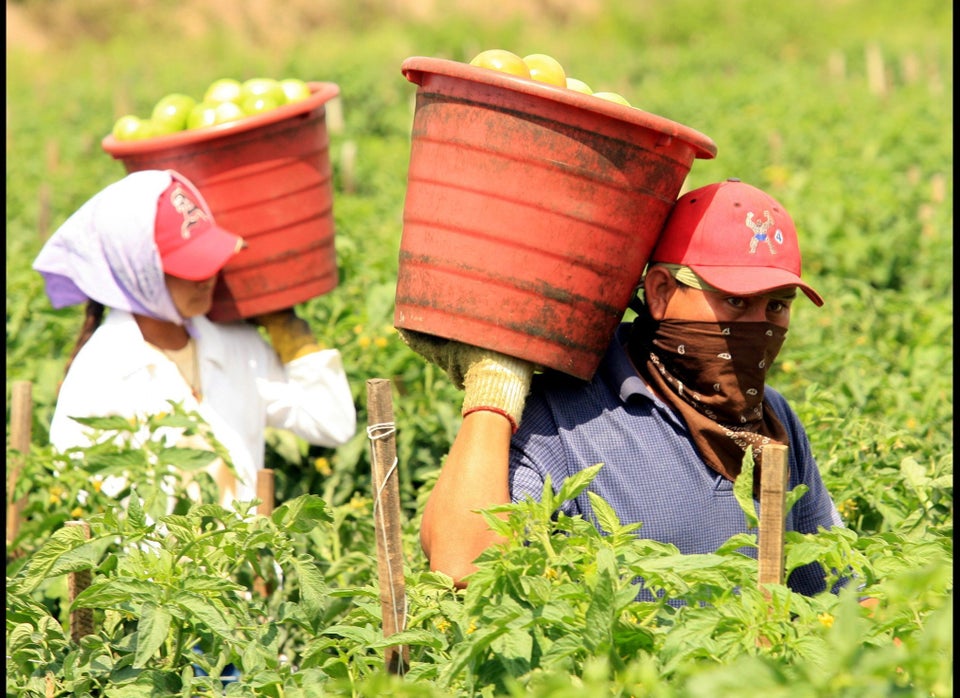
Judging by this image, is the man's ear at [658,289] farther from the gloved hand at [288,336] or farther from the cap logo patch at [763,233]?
the gloved hand at [288,336]

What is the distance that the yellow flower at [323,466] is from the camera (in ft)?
14.3

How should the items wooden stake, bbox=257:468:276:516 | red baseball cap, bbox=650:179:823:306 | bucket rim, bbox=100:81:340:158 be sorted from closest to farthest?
red baseball cap, bbox=650:179:823:306
wooden stake, bbox=257:468:276:516
bucket rim, bbox=100:81:340:158

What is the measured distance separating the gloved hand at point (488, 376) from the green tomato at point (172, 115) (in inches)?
60.8

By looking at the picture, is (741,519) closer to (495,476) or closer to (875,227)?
(495,476)

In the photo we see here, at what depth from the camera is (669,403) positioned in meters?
2.70

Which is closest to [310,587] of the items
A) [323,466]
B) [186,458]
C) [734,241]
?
[186,458]

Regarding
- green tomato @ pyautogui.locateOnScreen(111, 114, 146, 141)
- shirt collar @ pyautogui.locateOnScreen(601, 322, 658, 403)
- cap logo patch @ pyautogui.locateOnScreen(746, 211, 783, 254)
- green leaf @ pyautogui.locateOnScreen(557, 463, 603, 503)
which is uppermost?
cap logo patch @ pyautogui.locateOnScreen(746, 211, 783, 254)

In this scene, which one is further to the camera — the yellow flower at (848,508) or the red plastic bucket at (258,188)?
the red plastic bucket at (258,188)

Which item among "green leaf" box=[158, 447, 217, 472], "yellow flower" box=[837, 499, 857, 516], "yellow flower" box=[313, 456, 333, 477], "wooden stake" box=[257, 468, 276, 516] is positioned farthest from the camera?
"yellow flower" box=[313, 456, 333, 477]

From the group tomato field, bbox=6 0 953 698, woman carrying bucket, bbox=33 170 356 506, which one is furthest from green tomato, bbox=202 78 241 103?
tomato field, bbox=6 0 953 698

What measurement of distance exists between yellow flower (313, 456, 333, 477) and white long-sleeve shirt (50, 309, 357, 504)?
442mm

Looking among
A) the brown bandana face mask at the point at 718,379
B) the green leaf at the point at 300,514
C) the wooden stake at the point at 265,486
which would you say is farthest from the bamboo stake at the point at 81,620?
the brown bandana face mask at the point at 718,379

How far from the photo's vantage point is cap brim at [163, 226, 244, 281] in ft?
11.3

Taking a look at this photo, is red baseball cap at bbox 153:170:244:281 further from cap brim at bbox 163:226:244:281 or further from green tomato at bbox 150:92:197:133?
green tomato at bbox 150:92:197:133
